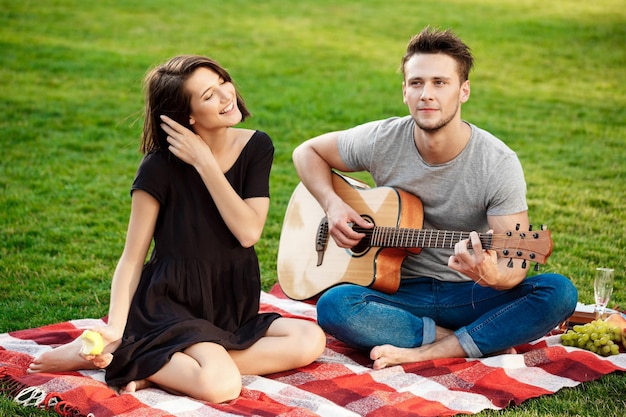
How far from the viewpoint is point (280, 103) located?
10.1 m

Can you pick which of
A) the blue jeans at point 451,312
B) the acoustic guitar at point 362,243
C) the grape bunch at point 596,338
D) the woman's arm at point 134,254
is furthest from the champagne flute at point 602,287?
the woman's arm at point 134,254

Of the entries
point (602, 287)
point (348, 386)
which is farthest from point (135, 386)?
point (602, 287)

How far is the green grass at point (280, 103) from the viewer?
5.58m

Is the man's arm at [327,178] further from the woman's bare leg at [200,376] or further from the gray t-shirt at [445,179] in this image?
the woman's bare leg at [200,376]

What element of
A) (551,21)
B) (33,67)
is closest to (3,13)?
(33,67)

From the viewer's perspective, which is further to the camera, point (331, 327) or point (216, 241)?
point (331, 327)

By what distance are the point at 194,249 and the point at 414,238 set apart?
1.07 metres

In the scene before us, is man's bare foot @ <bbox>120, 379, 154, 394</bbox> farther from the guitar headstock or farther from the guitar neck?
the guitar headstock

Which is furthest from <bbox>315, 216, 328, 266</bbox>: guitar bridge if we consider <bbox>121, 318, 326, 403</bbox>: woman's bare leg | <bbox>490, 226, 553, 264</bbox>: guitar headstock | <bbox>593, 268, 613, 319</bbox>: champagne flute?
<bbox>593, 268, 613, 319</bbox>: champagne flute

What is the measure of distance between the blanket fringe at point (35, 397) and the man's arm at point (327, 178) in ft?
5.31

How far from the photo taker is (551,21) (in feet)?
49.9

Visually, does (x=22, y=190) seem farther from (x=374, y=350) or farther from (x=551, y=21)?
(x=551, y=21)

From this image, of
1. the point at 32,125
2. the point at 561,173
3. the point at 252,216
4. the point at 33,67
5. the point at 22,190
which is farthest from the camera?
the point at 33,67

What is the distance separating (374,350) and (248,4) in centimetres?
1294
